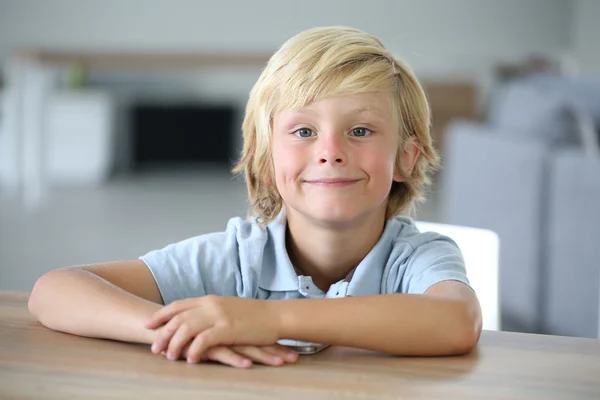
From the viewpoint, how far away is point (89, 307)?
34.9 inches

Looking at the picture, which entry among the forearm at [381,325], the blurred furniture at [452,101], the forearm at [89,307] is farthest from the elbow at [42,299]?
the blurred furniture at [452,101]

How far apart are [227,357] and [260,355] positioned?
1.1 inches

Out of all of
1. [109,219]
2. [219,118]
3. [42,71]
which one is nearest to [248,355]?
[109,219]

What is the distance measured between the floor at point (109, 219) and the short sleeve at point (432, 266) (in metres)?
1.80

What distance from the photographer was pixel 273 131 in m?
1.10

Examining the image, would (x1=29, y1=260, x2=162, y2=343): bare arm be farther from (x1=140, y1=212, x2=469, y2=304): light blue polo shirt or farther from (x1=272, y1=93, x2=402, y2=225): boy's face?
(x1=272, y1=93, x2=402, y2=225): boy's face

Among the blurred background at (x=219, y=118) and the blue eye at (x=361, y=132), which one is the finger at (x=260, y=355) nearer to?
the blue eye at (x=361, y=132)

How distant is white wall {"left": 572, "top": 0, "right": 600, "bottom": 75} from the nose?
21.7 feet

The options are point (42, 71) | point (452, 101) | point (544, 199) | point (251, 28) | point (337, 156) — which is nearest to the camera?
point (337, 156)

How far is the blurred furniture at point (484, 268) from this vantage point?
1.29 m

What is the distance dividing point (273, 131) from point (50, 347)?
0.41 meters

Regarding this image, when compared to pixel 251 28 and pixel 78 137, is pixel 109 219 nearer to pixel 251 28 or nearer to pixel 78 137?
pixel 78 137

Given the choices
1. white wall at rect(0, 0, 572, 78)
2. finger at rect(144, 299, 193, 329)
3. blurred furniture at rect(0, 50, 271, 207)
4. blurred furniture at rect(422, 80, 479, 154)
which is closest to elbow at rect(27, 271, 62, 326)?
finger at rect(144, 299, 193, 329)

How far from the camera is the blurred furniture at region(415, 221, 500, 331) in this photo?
1292mm
